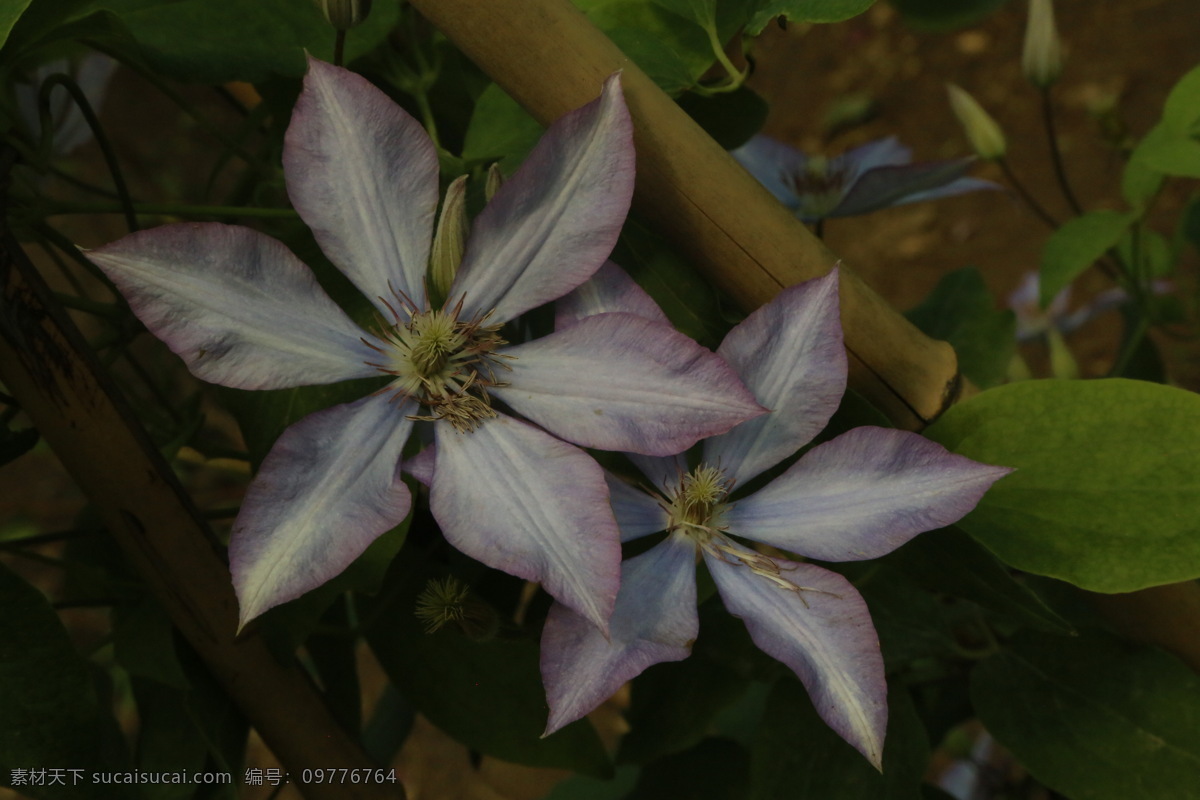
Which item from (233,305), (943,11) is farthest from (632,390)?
(943,11)

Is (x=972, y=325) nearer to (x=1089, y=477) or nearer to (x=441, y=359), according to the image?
(x=1089, y=477)

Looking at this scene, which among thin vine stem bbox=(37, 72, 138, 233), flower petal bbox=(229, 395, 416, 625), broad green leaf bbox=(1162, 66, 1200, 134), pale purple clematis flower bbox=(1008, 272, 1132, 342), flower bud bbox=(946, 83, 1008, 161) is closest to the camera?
flower petal bbox=(229, 395, 416, 625)

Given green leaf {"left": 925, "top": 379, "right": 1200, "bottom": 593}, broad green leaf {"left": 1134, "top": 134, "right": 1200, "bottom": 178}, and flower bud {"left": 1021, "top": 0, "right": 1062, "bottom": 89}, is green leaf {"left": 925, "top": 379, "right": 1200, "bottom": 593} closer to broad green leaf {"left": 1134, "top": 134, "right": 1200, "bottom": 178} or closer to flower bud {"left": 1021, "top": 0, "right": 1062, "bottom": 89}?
broad green leaf {"left": 1134, "top": 134, "right": 1200, "bottom": 178}

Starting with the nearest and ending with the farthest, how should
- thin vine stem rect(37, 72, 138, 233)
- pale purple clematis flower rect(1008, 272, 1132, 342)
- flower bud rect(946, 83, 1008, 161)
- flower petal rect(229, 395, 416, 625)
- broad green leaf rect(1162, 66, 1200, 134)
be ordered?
1. flower petal rect(229, 395, 416, 625)
2. thin vine stem rect(37, 72, 138, 233)
3. broad green leaf rect(1162, 66, 1200, 134)
4. flower bud rect(946, 83, 1008, 161)
5. pale purple clematis flower rect(1008, 272, 1132, 342)

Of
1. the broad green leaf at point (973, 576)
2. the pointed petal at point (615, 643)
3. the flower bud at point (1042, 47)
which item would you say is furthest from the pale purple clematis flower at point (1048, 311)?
the pointed petal at point (615, 643)

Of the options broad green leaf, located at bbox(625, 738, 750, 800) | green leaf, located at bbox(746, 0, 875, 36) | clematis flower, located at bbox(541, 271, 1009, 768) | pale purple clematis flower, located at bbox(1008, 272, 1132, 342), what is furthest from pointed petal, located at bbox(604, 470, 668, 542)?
pale purple clematis flower, located at bbox(1008, 272, 1132, 342)

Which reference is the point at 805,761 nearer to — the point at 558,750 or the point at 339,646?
the point at 558,750

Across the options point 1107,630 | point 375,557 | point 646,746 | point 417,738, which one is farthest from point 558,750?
point 417,738
